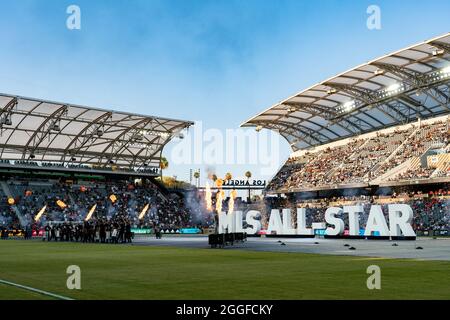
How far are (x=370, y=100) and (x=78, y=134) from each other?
1594 inches

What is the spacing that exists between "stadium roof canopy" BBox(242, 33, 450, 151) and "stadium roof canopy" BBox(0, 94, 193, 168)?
16321 mm

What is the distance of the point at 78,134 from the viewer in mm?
75500

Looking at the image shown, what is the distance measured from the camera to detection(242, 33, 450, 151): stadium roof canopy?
57.3m

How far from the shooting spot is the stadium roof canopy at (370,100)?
2255 inches

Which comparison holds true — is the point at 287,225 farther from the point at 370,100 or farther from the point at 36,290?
the point at 36,290

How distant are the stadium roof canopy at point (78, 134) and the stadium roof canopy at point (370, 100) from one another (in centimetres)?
1632

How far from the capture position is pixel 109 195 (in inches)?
3282

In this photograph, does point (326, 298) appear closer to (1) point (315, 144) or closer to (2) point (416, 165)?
(2) point (416, 165)

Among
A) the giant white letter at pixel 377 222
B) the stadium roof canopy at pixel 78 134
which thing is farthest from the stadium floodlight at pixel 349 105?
the giant white letter at pixel 377 222

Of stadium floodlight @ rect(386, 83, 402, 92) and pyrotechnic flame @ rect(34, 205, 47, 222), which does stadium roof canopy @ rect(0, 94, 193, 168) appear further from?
stadium floodlight @ rect(386, 83, 402, 92)

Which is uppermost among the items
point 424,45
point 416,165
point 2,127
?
point 424,45

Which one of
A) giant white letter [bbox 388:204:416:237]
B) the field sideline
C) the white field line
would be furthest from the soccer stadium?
the white field line
